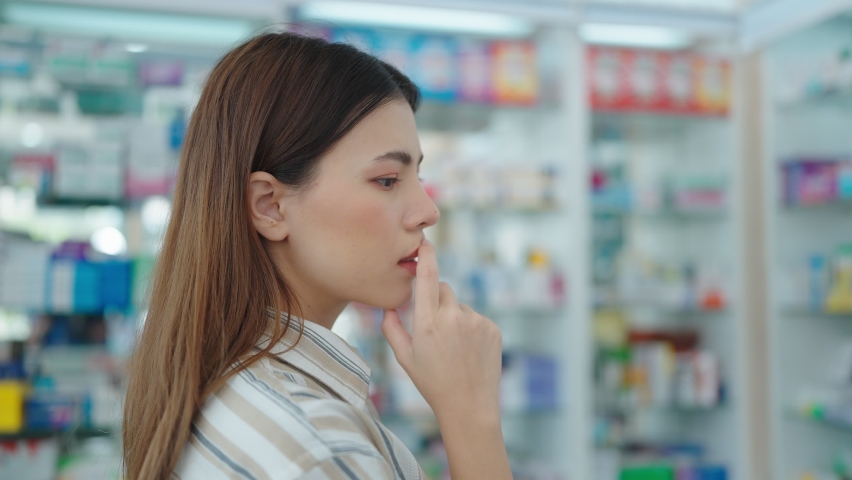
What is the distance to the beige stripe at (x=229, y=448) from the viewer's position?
0.76 meters

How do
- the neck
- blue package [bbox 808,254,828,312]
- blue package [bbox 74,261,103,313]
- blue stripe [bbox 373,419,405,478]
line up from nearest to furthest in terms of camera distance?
blue stripe [bbox 373,419,405,478] < the neck < blue package [bbox 74,261,103,313] < blue package [bbox 808,254,828,312]

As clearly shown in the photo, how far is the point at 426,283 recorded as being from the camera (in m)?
1.11

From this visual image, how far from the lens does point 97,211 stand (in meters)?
3.10

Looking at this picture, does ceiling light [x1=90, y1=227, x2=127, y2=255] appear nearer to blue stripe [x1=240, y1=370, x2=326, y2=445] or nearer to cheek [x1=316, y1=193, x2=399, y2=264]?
cheek [x1=316, y1=193, x2=399, y2=264]

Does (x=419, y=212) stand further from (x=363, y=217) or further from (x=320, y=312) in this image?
(x=320, y=312)

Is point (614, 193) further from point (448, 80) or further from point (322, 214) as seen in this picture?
point (322, 214)

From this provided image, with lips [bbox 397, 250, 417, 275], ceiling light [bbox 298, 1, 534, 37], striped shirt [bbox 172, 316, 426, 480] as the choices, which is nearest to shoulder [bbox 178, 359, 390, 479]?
striped shirt [bbox 172, 316, 426, 480]

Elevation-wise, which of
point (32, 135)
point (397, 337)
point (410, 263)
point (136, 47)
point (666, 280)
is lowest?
point (666, 280)

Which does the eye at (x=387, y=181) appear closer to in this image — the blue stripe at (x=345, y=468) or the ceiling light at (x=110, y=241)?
the blue stripe at (x=345, y=468)

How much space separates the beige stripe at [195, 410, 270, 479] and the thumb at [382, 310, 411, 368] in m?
0.33

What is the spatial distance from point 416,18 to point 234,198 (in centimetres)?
264

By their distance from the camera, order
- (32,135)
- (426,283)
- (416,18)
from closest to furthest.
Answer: (426,283)
(32,135)
(416,18)

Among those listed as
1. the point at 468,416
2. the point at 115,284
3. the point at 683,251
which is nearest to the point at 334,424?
the point at 468,416

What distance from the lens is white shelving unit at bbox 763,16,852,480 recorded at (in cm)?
335
